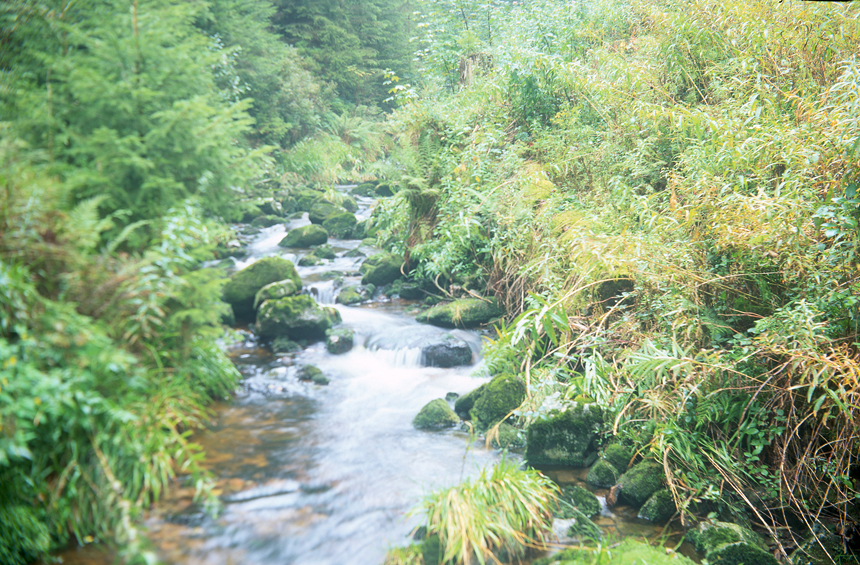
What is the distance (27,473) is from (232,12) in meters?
10.5

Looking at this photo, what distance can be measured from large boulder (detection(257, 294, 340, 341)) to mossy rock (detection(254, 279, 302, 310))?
0.62 ft

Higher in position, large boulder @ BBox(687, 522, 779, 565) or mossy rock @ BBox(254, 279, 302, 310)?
mossy rock @ BBox(254, 279, 302, 310)

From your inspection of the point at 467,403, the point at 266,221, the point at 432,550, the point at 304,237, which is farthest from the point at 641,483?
the point at 266,221

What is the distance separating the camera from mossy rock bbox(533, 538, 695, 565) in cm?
321

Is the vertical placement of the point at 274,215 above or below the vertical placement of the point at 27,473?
above

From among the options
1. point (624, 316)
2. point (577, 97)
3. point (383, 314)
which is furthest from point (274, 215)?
point (624, 316)

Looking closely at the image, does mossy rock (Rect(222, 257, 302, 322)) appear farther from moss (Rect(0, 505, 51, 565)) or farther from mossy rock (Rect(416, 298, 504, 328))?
moss (Rect(0, 505, 51, 565))

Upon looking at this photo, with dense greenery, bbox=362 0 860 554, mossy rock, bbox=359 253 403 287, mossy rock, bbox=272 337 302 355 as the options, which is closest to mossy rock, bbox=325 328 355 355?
mossy rock, bbox=272 337 302 355

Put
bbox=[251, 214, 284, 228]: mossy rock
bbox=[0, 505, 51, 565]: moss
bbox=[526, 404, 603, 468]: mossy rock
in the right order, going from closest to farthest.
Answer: bbox=[0, 505, 51, 565]: moss, bbox=[526, 404, 603, 468]: mossy rock, bbox=[251, 214, 284, 228]: mossy rock

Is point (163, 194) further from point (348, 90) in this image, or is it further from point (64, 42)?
point (348, 90)

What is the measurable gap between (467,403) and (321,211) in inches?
397

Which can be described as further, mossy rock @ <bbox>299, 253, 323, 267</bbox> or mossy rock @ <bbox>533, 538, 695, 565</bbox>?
mossy rock @ <bbox>299, 253, 323, 267</bbox>

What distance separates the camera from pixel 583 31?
9.27m

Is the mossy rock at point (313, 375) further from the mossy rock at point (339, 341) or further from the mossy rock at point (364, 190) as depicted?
the mossy rock at point (364, 190)
